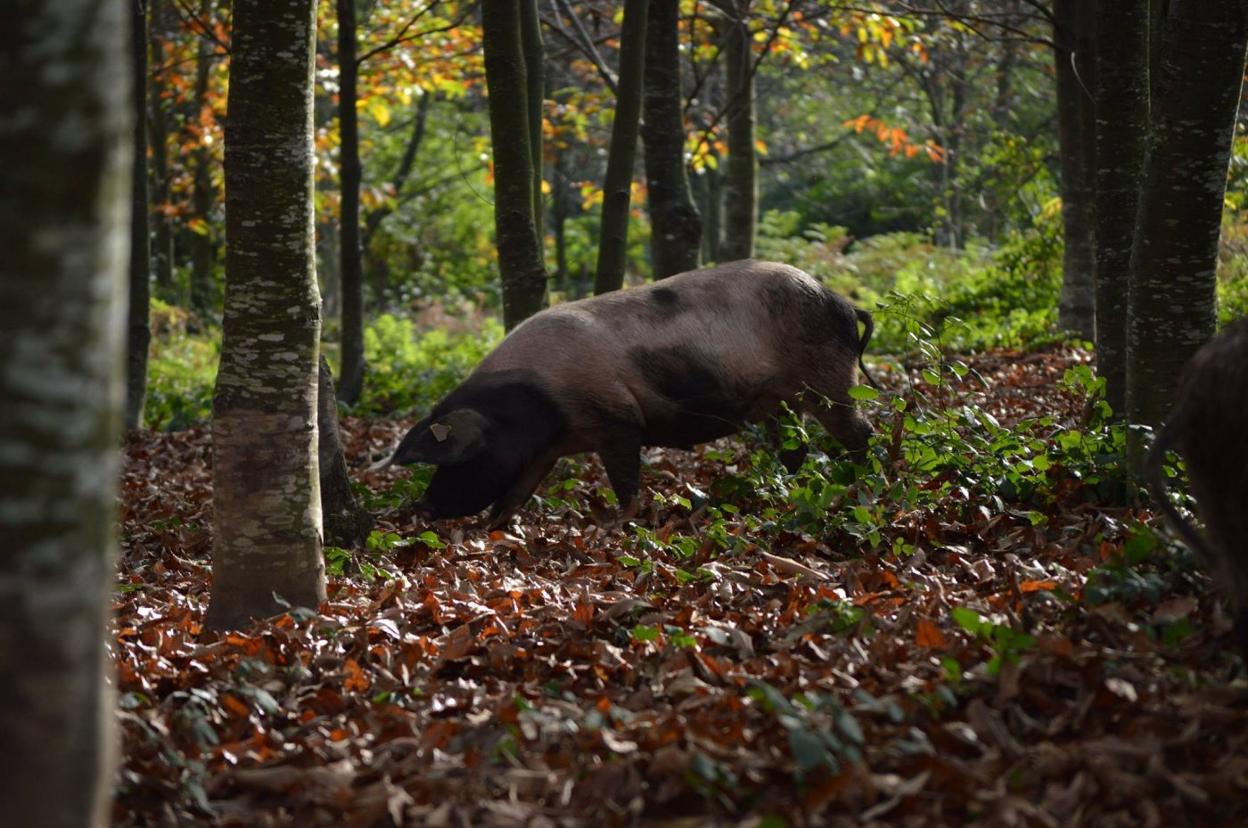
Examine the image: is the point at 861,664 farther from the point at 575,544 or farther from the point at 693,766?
the point at 575,544

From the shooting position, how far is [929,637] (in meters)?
4.29

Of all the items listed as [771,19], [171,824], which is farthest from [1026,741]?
[771,19]

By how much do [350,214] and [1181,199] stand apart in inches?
329

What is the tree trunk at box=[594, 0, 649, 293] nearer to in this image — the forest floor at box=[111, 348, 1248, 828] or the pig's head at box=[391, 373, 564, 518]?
the pig's head at box=[391, 373, 564, 518]

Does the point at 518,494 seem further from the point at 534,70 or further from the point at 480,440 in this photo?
the point at 534,70

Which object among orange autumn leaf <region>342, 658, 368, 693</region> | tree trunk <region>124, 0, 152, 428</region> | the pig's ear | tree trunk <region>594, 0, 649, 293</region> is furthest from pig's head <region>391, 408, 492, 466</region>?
tree trunk <region>124, 0, 152, 428</region>

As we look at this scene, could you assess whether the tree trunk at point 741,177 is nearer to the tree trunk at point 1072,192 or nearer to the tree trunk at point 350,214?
the tree trunk at point 1072,192

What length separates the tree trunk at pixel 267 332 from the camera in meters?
5.02

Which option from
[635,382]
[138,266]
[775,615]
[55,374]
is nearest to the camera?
[55,374]

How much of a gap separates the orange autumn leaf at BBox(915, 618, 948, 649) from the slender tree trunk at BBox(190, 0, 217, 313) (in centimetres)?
1718

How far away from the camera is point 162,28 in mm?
19641

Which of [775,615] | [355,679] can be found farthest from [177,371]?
[775,615]

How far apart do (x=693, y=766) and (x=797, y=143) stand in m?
30.0

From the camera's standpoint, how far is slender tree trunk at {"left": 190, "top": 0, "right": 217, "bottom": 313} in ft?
65.0
